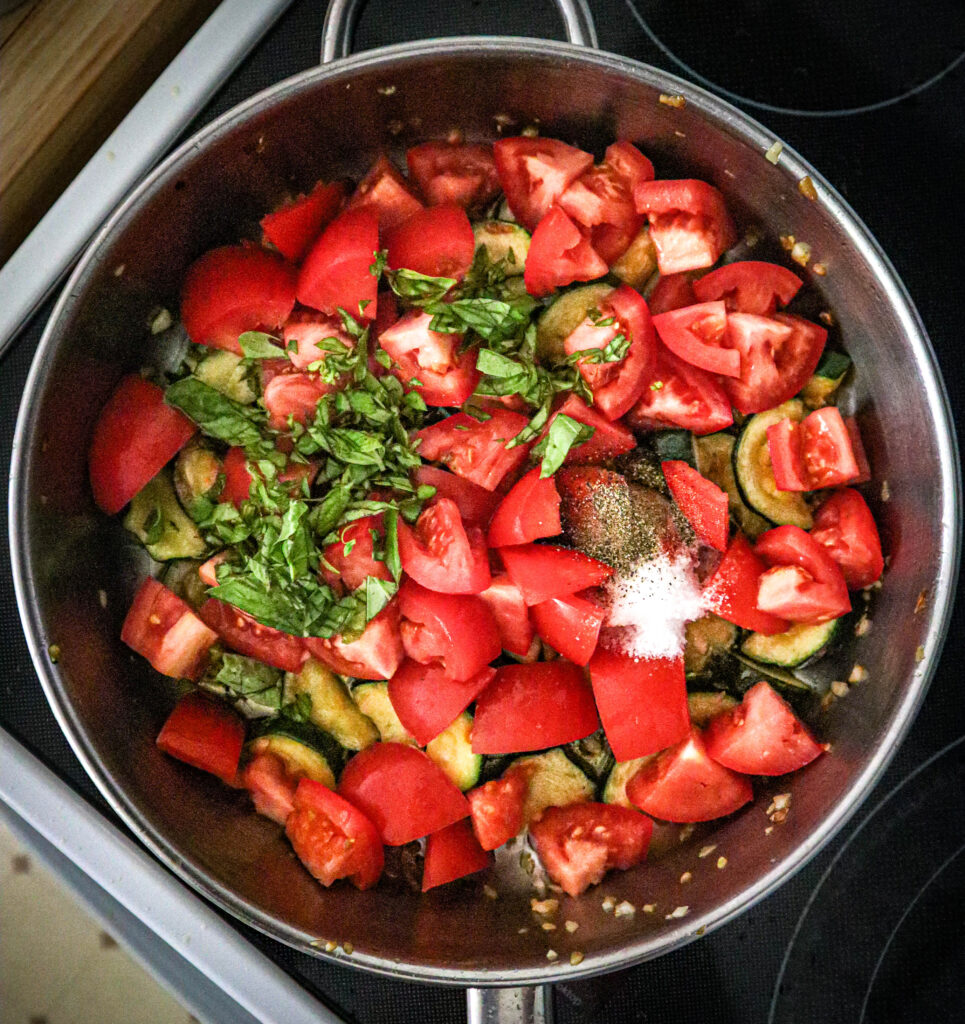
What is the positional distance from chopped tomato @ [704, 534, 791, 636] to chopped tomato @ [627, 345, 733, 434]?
21 centimetres

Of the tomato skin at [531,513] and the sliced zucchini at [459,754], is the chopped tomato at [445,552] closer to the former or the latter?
the tomato skin at [531,513]

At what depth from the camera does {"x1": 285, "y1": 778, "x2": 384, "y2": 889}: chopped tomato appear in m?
1.42

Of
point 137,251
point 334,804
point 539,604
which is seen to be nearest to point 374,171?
point 137,251

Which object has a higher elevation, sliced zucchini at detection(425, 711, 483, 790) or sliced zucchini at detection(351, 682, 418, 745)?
sliced zucchini at detection(351, 682, 418, 745)

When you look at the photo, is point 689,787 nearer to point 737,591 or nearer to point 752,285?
point 737,591

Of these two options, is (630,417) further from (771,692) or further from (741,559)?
(771,692)

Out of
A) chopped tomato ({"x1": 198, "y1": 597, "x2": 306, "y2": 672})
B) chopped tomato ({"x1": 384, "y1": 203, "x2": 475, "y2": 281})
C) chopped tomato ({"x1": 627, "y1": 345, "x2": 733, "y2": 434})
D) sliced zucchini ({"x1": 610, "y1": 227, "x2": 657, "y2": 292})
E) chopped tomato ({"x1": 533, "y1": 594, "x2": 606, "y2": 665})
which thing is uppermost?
chopped tomato ({"x1": 384, "y1": 203, "x2": 475, "y2": 281})

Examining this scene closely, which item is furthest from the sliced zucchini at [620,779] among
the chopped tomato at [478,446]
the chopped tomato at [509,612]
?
the chopped tomato at [478,446]

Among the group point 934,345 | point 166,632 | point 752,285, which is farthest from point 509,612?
point 934,345

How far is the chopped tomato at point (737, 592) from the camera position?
1.43 metres

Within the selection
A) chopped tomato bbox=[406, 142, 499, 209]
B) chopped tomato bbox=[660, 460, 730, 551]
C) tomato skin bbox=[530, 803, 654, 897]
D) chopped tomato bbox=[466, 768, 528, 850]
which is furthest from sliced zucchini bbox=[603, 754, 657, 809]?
chopped tomato bbox=[406, 142, 499, 209]

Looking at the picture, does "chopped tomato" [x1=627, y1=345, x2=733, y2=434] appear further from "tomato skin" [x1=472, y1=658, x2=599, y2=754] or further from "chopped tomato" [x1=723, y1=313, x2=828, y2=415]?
"tomato skin" [x1=472, y1=658, x2=599, y2=754]

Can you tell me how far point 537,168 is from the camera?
1.46 metres

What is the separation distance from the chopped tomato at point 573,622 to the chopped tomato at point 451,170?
2.24ft
